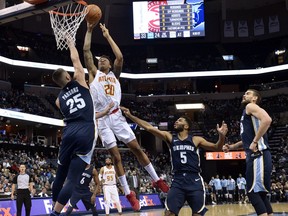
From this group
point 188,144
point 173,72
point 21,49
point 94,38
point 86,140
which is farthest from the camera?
point 94,38

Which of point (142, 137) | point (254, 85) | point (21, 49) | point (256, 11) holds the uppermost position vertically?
point (256, 11)

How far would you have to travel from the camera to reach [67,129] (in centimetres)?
522

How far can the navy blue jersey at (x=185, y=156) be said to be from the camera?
5836 millimetres

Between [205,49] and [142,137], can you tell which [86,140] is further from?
[205,49]

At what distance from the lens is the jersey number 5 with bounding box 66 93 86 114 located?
5.24 m

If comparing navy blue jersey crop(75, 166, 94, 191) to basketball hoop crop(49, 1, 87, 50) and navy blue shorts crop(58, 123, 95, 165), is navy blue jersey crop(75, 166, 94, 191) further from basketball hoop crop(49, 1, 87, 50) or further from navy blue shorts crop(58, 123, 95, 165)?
navy blue shorts crop(58, 123, 95, 165)

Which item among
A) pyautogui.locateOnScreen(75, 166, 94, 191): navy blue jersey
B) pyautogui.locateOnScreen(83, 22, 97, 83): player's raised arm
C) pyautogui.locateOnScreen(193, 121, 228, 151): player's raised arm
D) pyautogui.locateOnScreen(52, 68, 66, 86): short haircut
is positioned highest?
pyautogui.locateOnScreen(83, 22, 97, 83): player's raised arm

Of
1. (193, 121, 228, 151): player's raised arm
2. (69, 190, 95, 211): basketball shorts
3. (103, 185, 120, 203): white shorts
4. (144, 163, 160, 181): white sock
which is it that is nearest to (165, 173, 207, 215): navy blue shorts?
(193, 121, 228, 151): player's raised arm

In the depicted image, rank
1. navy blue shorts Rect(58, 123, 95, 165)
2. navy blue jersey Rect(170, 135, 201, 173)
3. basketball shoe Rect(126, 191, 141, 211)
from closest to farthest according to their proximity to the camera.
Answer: navy blue shorts Rect(58, 123, 95, 165)
navy blue jersey Rect(170, 135, 201, 173)
basketball shoe Rect(126, 191, 141, 211)

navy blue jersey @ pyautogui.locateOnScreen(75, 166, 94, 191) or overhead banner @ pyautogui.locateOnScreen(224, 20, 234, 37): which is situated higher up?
overhead banner @ pyautogui.locateOnScreen(224, 20, 234, 37)

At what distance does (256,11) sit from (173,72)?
10.5 metres

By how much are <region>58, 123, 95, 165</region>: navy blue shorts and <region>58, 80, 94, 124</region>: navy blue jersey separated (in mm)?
97

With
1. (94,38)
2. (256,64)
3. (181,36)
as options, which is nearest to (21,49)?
(94,38)

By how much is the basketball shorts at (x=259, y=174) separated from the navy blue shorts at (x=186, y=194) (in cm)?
65
